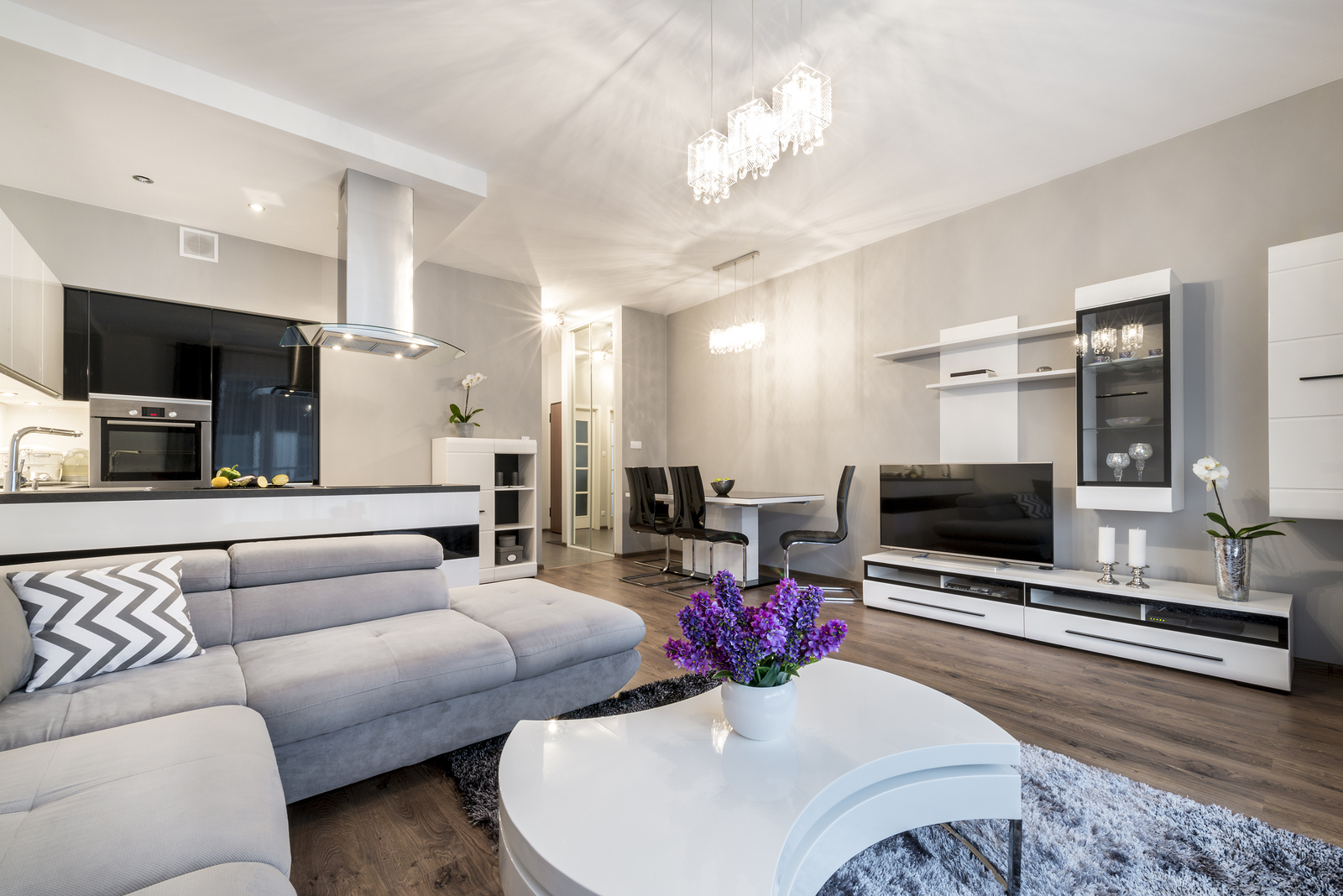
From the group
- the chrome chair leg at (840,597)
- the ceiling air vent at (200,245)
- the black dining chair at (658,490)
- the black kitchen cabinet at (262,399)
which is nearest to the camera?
the ceiling air vent at (200,245)

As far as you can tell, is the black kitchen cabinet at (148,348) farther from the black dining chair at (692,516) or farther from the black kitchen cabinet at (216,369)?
the black dining chair at (692,516)

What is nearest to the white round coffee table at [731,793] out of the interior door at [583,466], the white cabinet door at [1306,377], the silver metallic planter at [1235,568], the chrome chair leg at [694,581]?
the silver metallic planter at [1235,568]

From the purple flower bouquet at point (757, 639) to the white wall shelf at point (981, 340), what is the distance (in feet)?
10.5

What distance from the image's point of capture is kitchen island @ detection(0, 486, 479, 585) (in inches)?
86.0

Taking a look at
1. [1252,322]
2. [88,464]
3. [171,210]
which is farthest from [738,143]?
[88,464]

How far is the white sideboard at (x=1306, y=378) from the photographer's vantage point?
2598 mm

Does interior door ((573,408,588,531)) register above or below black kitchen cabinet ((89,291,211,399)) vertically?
below

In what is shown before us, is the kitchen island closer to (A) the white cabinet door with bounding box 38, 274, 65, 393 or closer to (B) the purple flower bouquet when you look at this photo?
(A) the white cabinet door with bounding box 38, 274, 65, 393

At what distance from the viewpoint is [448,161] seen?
348 centimetres

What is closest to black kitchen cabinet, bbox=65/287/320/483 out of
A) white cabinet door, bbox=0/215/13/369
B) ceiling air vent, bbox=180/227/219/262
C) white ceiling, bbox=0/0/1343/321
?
ceiling air vent, bbox=180/227/219/262

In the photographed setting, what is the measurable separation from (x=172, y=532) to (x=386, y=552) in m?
0.97

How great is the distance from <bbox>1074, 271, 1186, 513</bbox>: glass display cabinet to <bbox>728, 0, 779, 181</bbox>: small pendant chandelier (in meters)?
2.32

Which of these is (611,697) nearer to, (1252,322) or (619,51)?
(619,51)

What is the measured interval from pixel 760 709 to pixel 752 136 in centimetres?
228
